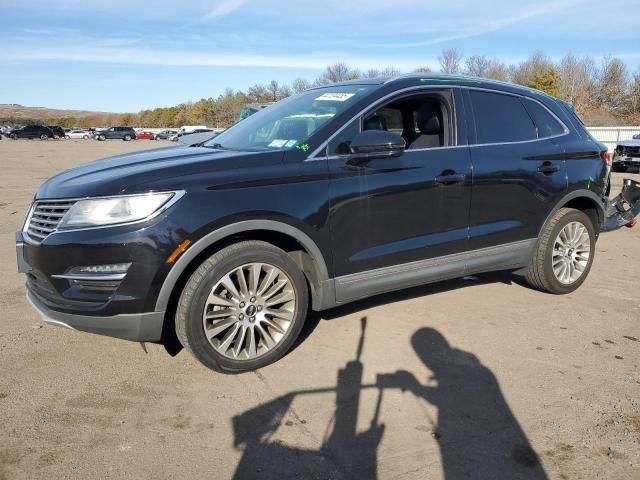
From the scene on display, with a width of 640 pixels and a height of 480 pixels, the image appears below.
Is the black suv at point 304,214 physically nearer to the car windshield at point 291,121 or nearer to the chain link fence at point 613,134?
the car windshield at point 291,121

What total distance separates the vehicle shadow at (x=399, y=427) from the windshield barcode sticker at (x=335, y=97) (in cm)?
193

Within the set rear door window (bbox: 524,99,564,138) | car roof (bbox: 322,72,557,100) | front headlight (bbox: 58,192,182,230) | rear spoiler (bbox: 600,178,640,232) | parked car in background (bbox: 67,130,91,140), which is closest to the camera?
front headlight (bbox: 58,192,182,230)

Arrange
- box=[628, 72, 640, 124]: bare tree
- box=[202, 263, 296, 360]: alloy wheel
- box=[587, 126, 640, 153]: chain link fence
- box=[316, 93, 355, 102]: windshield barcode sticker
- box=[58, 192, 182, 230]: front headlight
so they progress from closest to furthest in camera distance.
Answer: box=[58, 192, 182, 230]: front headlight < box=[202, 263, 296, 360]: alloy wheel < box=[316, 93, 355, 102]: windshield barcode sticker < box=[587, 126, 640, 153]: chain link fence < box=[628, 72, 640, 124]: bare tree

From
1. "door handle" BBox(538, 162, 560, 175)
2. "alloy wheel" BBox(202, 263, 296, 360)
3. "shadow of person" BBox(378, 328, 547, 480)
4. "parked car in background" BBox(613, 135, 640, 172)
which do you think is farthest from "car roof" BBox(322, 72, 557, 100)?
"parked car in background" BBox(613, 135, 640, 172)

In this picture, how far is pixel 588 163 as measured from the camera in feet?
16.5

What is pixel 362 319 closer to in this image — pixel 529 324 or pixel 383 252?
pixel 383 252

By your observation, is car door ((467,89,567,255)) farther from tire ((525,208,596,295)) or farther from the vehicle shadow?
the vehicle shadow

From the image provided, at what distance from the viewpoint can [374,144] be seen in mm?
3602

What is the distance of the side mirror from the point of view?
142 inches

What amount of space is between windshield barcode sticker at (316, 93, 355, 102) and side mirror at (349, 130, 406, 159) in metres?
0.46

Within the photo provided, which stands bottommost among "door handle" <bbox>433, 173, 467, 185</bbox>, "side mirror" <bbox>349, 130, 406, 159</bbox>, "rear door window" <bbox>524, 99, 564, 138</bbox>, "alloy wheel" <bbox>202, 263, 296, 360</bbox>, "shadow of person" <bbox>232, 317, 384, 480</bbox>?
"shadow of person" <bbox>232, 317, 384, 480</bbox>

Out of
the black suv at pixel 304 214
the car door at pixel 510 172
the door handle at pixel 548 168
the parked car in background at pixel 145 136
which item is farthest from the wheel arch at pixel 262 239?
the parked car in background at pixel 145 136

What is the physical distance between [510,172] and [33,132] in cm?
6738

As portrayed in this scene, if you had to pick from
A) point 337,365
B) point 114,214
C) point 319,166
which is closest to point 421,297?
point 337,365
